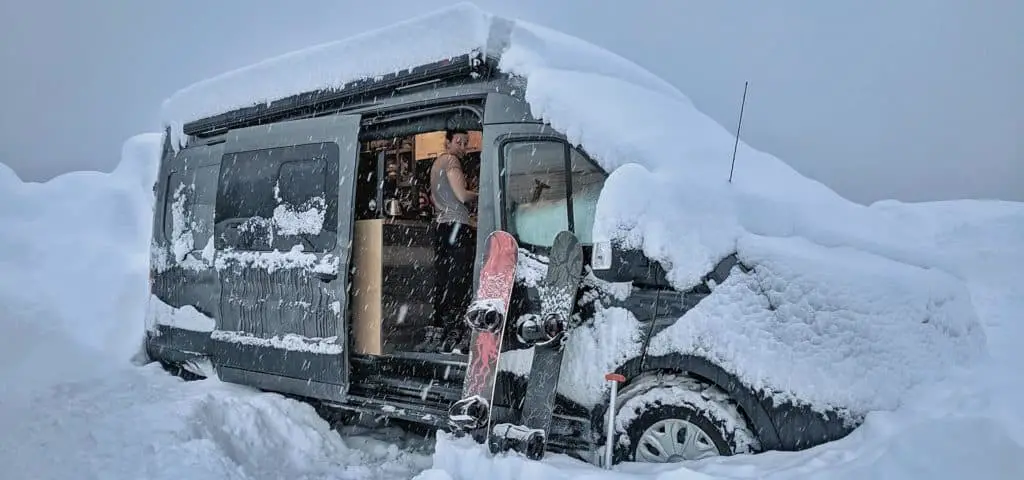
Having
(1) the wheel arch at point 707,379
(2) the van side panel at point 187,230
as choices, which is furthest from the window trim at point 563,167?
(2) the van side panel at point 187,230

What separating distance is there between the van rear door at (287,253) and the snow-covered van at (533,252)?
0.7 inches

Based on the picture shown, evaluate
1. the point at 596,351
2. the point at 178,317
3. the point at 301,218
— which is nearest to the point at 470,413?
the point at 596,351

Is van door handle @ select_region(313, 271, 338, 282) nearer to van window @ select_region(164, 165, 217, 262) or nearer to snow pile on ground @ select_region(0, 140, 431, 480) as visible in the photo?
snow pile on ground @ select_region(0, 140, 431, 480)

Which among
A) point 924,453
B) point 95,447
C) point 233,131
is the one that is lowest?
point 95,447

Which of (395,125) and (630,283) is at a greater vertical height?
(395,125)

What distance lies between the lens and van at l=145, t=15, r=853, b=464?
10.3 ft

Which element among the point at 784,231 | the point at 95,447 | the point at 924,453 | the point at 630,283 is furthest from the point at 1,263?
the point at 924,453

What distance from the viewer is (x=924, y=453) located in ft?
7.88

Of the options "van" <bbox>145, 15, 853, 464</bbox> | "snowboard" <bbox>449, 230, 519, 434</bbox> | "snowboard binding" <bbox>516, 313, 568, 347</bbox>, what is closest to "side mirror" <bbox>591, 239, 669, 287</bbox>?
"van" <bbox>145, 15, 853, 464</bbox>

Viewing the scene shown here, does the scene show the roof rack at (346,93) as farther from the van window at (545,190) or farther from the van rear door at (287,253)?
the van window at (545,190)

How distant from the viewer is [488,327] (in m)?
3.51

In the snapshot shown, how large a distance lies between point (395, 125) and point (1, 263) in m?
8.97

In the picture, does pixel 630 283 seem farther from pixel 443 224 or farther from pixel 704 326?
pixel 443 224

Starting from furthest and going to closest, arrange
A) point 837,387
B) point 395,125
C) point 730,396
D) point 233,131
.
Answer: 1. point 233,131
2. point 395,125
3. point 730,396
4. point 837,387
